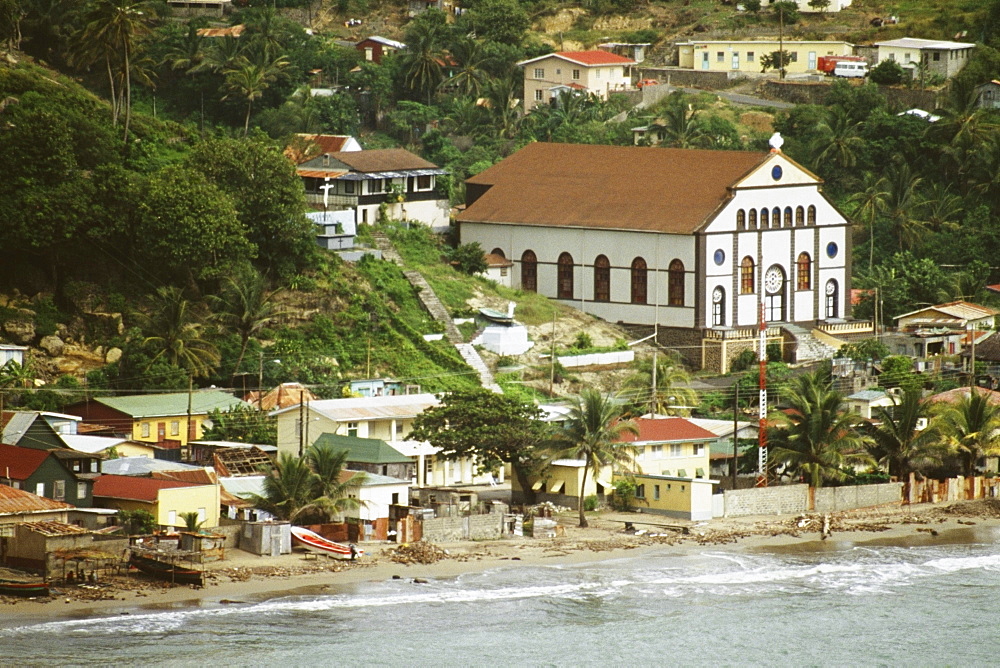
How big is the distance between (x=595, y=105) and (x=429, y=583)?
6048cm

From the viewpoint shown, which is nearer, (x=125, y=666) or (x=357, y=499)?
(x=125, y=666)

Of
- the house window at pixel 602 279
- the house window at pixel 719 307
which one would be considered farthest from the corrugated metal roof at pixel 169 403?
the house window at pixel 719 307

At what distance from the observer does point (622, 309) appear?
3607 inches

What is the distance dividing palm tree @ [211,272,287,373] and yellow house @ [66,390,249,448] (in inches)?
195

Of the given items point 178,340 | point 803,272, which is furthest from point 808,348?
point 178,340

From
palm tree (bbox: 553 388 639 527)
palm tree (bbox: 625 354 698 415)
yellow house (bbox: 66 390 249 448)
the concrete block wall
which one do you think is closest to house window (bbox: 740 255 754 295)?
palm tree (bbox: 625 354 698 415)

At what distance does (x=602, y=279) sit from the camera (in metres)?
92.2

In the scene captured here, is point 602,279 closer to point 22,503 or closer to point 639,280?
point 639,280

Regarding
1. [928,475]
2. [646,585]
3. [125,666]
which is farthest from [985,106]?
[125,666]

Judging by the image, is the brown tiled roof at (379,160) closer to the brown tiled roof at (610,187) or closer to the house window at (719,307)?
the brown tiled roof at (610,187)

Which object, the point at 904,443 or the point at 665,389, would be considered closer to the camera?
the point at 904,443

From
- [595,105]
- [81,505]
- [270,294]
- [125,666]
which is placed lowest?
[125,666]

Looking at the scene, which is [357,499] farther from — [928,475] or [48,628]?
[928,475]

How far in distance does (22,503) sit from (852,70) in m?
76.3
